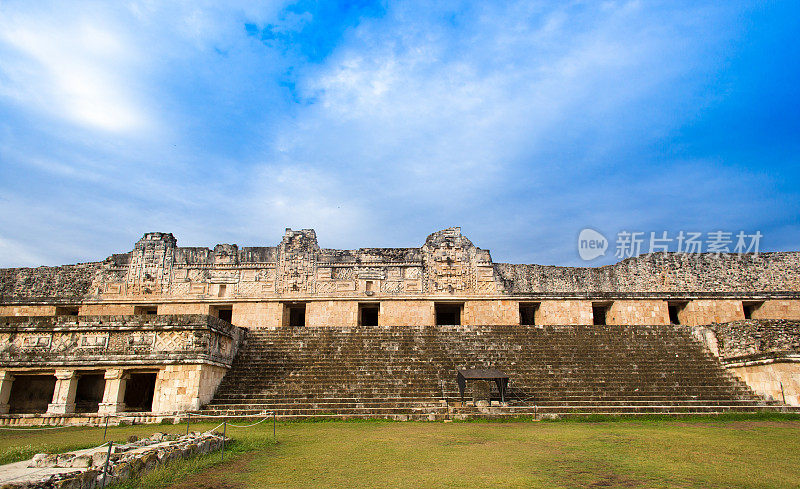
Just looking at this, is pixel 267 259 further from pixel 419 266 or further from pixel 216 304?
pixel 419 266

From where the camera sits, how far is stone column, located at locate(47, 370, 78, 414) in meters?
10.9

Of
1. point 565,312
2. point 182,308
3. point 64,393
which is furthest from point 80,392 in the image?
point 565,312

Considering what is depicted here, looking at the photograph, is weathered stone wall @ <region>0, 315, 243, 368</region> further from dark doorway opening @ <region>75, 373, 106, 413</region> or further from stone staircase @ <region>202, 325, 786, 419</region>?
dark doorway opening @ <region>75, 373, 106, 413</region>

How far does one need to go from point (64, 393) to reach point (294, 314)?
30.1ft

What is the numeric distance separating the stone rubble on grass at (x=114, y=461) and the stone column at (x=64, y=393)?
6.43 metres

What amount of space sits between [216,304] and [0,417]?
25.4 ft

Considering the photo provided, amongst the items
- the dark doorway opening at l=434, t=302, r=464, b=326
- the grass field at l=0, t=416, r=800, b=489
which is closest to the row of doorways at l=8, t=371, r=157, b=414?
the grass field at l=0, t=416, r=800, b=489

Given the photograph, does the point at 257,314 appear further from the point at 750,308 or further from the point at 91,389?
the point at 750,308

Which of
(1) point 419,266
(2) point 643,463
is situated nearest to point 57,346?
(1) point 419,266

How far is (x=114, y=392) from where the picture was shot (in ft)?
36.4

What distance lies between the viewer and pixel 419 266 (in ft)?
59.5

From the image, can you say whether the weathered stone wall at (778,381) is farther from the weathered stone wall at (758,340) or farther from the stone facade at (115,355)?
the stone facade at (115,355)

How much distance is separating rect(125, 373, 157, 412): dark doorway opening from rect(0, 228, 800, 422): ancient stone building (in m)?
0.04

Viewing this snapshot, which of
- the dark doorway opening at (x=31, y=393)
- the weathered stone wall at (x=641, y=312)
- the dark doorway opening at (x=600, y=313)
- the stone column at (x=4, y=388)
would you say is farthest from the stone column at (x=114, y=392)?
the weathered stone wall at (x=641, y=312)
